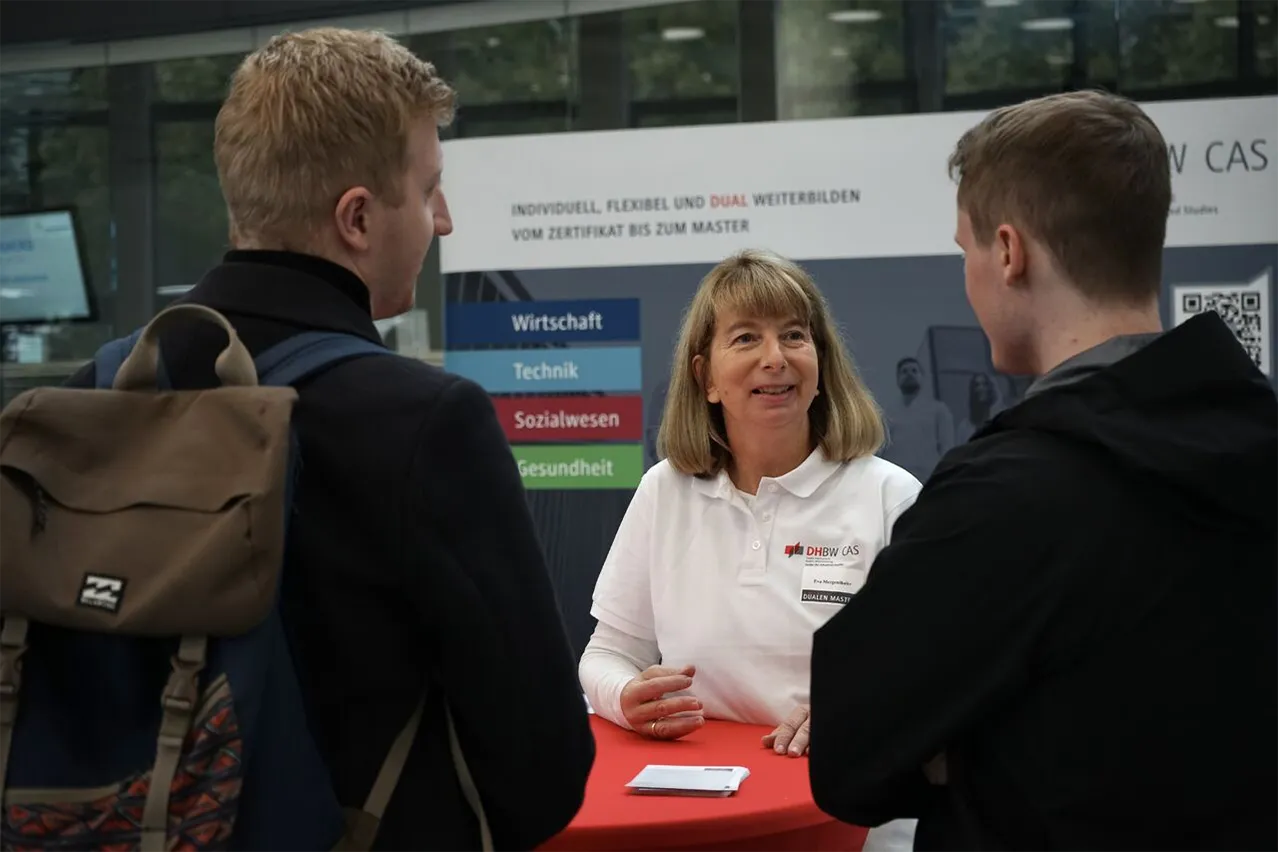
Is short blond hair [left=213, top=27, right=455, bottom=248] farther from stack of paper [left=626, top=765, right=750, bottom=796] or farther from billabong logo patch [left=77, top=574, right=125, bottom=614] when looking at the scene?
stack of paper [left=626, top=765, right=750, bottom=796]

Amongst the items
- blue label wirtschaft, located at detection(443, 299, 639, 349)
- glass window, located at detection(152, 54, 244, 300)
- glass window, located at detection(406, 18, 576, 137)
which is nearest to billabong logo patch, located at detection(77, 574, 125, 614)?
blue label wirtschaft, located at detection(443, 299, 639, 349)

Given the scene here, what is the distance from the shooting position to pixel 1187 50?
606 centimetres

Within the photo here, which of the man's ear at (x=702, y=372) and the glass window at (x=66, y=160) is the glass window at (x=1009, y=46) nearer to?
the man's ear at (x=702, y=372)

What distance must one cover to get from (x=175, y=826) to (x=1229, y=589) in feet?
3.36

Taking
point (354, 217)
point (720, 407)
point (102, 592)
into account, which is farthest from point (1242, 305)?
point (102, 592)

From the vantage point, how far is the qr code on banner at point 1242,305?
17.7ft

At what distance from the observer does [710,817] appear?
1769 millimetres

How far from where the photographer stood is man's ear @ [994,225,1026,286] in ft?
4.70

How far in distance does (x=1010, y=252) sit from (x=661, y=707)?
3.75ft

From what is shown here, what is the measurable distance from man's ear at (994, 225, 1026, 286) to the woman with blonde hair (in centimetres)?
124

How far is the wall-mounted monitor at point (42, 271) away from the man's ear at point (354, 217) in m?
6.75

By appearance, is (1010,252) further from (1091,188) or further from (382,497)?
(382,497)

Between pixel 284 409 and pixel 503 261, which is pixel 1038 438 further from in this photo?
pixel 503 261

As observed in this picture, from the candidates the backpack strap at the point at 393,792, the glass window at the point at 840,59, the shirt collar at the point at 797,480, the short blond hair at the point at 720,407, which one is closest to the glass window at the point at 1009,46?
the glass window at the point at 840,59
